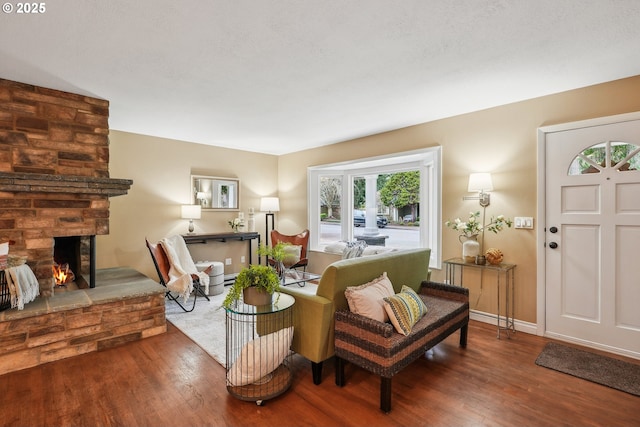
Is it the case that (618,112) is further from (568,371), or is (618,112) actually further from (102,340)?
(102,340)

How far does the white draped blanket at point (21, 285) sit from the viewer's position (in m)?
2.52

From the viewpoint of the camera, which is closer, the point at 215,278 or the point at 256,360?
the point at 256,360

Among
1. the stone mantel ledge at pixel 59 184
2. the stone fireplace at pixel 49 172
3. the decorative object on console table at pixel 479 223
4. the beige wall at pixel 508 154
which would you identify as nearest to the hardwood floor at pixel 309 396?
the beige wall at pixel 508 154

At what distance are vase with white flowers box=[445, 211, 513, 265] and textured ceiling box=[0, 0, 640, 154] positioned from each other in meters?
1.25

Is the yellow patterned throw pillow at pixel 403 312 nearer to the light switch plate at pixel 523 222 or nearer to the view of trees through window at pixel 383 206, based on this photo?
the light switch plate at pixel 523 222

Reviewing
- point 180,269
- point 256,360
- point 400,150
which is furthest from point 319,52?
point 180,269

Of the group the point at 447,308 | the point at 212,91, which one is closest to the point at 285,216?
the point at 212,91

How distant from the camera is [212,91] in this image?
3.08 meters

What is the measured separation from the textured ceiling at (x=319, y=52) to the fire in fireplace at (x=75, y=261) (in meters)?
1.61

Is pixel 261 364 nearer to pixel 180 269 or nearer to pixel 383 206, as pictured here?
pixel 180 269

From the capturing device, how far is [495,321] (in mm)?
3496

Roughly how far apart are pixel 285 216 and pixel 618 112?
194 inches

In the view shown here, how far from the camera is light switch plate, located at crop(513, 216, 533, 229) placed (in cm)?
325

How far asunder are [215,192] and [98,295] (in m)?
2.77
